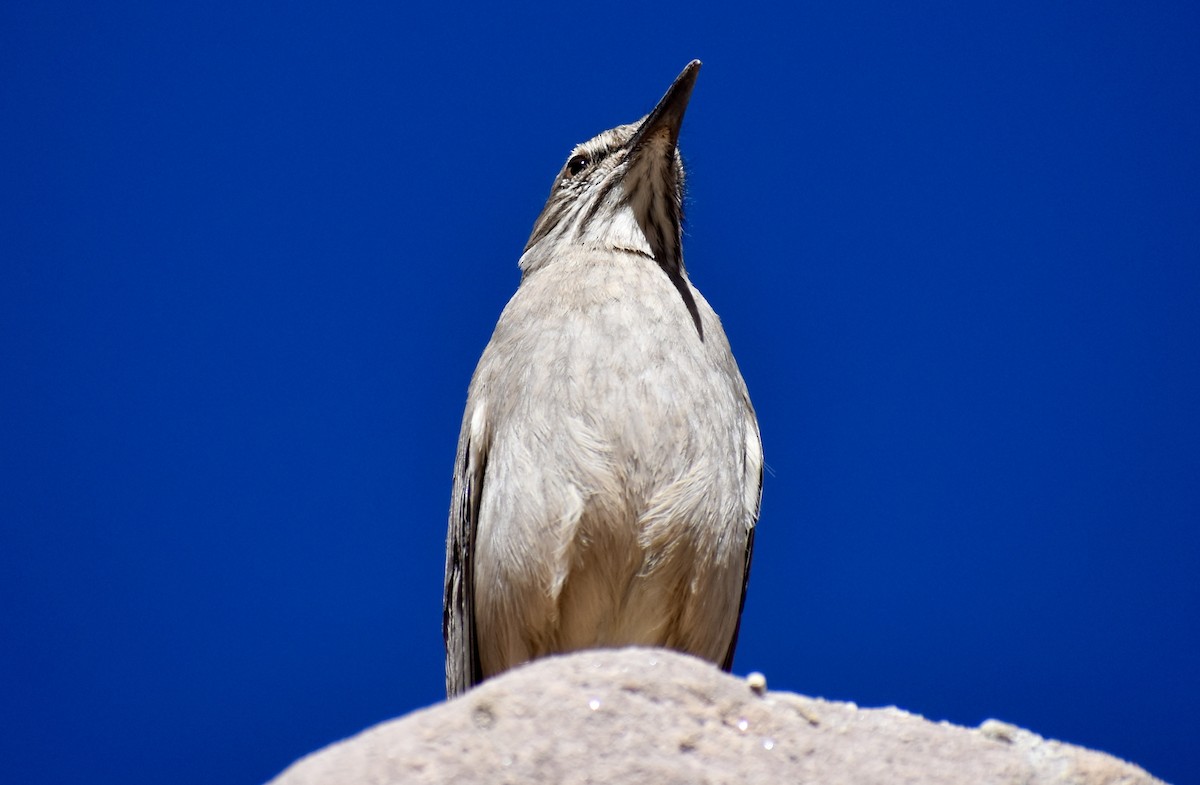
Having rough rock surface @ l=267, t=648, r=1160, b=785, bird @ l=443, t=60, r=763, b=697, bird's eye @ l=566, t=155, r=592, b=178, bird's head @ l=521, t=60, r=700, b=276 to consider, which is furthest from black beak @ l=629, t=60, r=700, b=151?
rough rock surface @ l=267, t=648, r=1160, b=785

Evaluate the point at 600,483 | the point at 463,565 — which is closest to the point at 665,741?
the point at 600,483

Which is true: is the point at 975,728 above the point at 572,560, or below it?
below

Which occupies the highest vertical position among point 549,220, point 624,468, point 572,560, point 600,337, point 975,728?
point 549,220

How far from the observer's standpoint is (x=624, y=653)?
470 centimetres

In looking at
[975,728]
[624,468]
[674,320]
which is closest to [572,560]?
[624,468]

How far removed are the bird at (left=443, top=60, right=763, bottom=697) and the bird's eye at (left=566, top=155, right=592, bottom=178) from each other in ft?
4.26

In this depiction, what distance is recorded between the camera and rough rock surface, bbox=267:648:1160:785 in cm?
411

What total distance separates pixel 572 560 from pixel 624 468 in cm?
55

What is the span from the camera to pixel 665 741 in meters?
4.29

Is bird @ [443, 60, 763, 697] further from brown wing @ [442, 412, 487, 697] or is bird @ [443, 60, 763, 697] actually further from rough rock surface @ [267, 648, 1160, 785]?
rough rock surface @ [267, 648, 1160, 785]

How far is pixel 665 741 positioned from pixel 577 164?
5273 mm

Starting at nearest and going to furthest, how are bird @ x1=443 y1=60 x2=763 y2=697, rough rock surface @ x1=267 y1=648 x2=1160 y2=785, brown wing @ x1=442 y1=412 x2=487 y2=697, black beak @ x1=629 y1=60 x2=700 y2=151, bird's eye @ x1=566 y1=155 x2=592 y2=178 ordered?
rough rock surface @ x1=267 y1=648 x2=1160 y2=785
bird @ x1=443 y1=60 x2=763 y2=697
brown wing @ x1=442 y1=412 x2=487 y2=697
black beak @ x1=629 y1=60 x2=700 y2=151
bird's eye @ x1=566 y1=155 x2=592 y2=178

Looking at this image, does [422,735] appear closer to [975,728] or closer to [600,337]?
[975,728]

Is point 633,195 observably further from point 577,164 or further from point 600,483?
point 600,483
